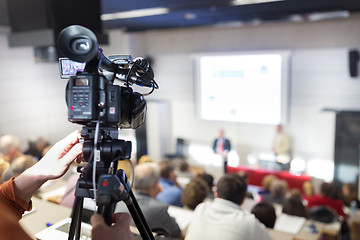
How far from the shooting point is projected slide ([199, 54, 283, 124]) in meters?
6.39

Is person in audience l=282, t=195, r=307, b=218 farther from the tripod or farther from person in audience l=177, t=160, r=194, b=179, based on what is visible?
the tripod

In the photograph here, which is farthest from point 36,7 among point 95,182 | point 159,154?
point 159,154

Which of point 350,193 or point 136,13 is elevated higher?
point 136,13

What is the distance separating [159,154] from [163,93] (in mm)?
1511

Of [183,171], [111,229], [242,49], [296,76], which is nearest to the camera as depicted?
[111,229]

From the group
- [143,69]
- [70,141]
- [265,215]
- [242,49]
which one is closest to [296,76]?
[242,49]

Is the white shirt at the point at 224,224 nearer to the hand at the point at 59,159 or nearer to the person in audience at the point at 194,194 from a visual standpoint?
the person in audience at the point at 194,194

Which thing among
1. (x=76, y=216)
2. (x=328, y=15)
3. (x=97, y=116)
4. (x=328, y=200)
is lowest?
(x=328, y=200)

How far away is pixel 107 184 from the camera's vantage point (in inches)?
33.1

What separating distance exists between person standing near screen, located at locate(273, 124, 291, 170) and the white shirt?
16.5ft

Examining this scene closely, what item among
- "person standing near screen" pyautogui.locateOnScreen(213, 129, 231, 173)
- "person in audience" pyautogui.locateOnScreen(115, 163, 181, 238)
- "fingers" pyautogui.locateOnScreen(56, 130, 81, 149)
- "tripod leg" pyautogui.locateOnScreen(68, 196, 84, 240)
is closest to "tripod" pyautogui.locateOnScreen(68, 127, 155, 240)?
"tripod leg" pyautogui.locateOnScreen(68, 196, 84, 240)

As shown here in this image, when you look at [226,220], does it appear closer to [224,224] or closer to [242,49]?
[224,224]

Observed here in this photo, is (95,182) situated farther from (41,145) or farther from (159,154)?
(159,154)

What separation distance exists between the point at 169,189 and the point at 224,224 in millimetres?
1603
